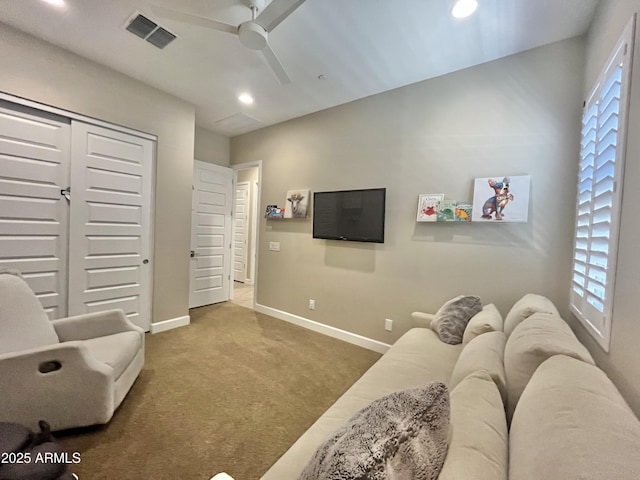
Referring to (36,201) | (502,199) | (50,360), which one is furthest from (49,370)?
(502,199)

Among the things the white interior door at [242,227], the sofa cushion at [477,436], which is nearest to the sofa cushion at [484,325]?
the sofa cushion at [477,436]

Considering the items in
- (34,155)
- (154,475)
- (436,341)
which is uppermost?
(34,155)

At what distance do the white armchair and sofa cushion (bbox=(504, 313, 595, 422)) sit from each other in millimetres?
2203

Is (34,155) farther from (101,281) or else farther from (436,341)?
(436,341)

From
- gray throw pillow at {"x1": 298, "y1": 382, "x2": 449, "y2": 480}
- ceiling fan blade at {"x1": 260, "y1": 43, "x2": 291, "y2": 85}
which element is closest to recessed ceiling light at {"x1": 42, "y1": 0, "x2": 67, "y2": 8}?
ceiling fan blade at {"x1": 260, "y1": 43, "x2": 291, "y2": 85}

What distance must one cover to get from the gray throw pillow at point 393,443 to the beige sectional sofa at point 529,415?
0.06m

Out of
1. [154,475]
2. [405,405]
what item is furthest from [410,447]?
[154,475]

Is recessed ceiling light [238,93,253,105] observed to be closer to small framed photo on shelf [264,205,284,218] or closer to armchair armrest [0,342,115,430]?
small framed photo on shelf [264,205,284,218]

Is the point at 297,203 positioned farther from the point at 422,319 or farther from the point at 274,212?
the point at 422,319

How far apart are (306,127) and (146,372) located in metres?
3.28

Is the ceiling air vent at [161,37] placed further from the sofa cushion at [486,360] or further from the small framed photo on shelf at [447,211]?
the sofa cushion at [486,360]

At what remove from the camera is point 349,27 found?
6.48ft

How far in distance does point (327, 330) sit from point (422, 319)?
130cm

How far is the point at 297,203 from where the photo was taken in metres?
3.60
